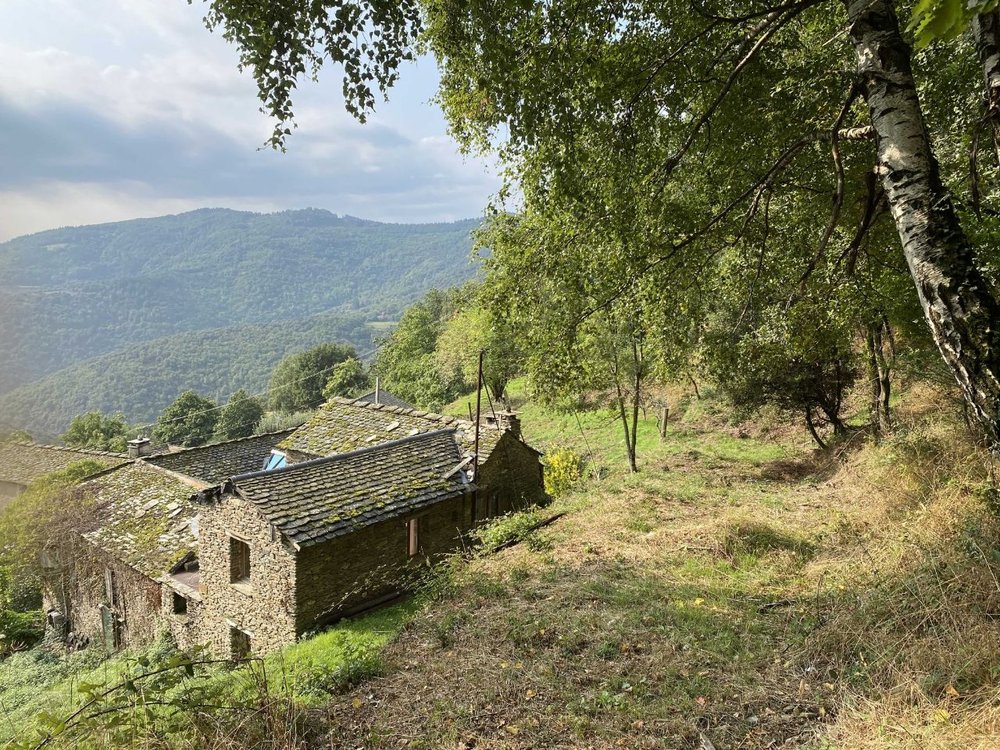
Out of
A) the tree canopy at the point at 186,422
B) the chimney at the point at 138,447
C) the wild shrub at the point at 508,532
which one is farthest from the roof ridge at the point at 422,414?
the tree canopy at the point at 186,422

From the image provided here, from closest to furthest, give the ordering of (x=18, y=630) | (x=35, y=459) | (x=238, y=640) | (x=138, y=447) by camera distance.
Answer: (x=238, y=640) < (x=18, y=630) < (x=138, y=447) < (x=35, y=459)

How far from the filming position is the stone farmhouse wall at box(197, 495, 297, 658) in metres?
10.3

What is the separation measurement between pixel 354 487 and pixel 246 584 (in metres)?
2.95

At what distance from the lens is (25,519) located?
17.8m

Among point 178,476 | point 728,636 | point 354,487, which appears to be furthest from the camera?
point 178,476

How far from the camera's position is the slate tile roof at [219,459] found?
20609 millimetres

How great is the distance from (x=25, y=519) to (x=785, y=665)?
22.9 meters

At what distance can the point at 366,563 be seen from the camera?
11227 mm

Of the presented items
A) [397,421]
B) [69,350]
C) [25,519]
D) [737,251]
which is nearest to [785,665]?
[737,251]

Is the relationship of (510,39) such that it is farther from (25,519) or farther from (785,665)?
(25,519)

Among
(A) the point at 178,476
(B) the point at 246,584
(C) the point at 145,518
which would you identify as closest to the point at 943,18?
(B) the point at 246,584

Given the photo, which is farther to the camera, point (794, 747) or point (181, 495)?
point (181, 495)

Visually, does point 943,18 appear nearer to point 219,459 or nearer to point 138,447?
point 219,459

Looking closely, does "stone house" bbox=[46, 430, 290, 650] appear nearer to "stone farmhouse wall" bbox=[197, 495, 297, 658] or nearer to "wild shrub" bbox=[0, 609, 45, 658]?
"wild shrub" bbox=[0, 609, 45, 658]
